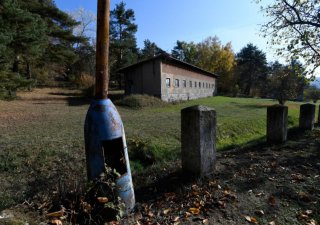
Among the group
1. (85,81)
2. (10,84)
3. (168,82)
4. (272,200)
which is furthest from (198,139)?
(85,81)

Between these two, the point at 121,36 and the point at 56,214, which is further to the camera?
the point at 121,36

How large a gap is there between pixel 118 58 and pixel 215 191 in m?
43.6

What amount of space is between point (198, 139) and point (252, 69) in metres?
67.5

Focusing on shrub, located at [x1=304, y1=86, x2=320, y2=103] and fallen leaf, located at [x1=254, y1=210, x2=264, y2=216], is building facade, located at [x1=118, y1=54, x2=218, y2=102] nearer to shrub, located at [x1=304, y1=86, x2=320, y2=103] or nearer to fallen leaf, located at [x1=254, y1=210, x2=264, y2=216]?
fallen leaf, located at [x1=254, y1=210, x2=264, y2=216]

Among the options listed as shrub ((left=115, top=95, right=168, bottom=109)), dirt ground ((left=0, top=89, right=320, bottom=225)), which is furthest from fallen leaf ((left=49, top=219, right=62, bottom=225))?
shrub ((left=115, top=95, right=168, bottom=109))

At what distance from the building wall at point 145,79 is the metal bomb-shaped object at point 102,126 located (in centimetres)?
2290

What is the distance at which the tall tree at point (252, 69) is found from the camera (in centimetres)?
6619

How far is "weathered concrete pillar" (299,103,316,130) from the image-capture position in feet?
29.4

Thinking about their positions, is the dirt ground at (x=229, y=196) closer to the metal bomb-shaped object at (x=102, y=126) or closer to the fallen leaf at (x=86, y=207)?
the fallen leaf at (x=86, y=207)

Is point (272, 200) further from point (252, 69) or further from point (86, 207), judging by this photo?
point (252, 69)

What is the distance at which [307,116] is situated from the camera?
358 inches

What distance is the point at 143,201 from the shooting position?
12.1 feet

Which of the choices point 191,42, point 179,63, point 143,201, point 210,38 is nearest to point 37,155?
point 143,201

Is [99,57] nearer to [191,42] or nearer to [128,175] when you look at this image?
[128,175]
